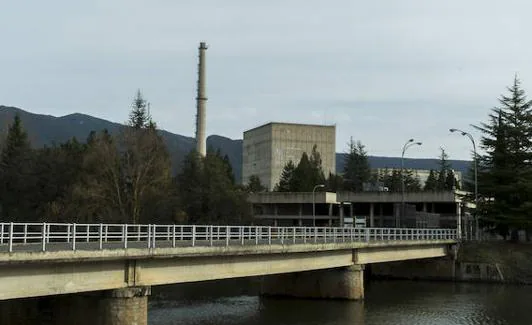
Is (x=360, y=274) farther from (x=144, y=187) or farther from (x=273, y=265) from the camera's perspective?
(x=144, y=187)

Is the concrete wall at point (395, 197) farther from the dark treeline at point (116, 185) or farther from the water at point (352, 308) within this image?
the water at point (352, 308)

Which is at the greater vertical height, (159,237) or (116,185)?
(116,185)

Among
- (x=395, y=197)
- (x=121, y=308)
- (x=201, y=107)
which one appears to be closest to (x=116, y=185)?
(x=121, y=308)

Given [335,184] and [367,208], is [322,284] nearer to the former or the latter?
[367,208]

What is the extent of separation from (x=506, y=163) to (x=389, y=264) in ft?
68.3

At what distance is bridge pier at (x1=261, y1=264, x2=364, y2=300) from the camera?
50469 mm

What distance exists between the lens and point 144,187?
76188mm

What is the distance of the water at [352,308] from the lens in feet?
133

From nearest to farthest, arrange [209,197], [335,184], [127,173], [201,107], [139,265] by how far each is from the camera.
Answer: [139,265] → [127,173] → [209,197] → [201,107] → [335,184]

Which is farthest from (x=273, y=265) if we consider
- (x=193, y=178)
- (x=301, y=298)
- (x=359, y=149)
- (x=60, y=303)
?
(x=359, y=149)

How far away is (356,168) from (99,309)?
464 ft

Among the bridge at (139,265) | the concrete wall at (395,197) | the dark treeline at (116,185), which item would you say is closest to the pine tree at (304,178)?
the concrete wall at (395,197)

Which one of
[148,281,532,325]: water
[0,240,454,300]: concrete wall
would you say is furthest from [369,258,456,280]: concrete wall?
[0,240,454,300]: concrete wall

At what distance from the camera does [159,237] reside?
141 ft
